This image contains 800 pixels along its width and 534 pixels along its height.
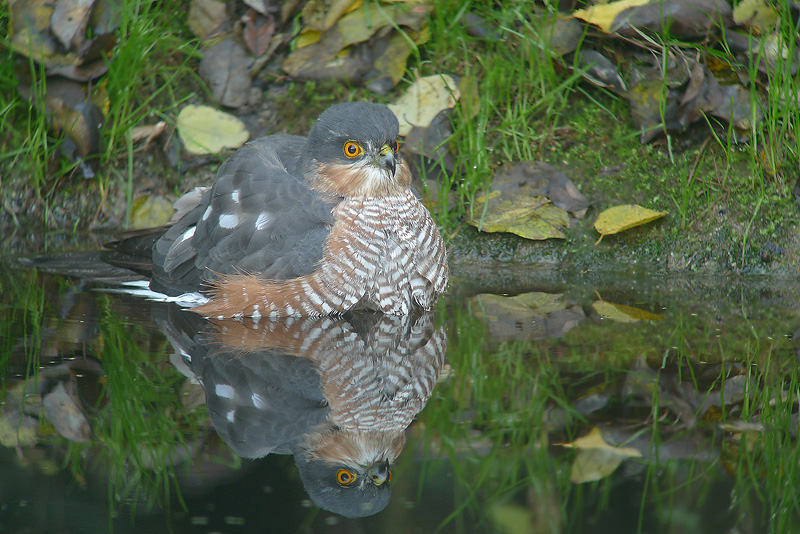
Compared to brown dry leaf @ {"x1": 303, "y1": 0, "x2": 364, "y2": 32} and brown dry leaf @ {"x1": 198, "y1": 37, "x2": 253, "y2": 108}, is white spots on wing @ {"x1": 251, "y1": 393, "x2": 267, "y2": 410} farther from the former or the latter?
brown dry leaf @ {"x1": 303, "y1": 0, "x2": 364, "y2": 32}

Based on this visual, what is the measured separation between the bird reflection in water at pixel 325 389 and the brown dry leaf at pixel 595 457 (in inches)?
23.3

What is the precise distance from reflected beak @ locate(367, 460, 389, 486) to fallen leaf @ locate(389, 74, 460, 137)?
3218 millimetres

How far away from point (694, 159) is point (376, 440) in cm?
351

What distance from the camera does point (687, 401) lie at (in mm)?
3084

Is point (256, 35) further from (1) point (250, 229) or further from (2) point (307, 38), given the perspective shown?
(1) point (250, 229)

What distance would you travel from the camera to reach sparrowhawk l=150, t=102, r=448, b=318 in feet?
13.5

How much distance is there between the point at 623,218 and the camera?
5148 millimetres

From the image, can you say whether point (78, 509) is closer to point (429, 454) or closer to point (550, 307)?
point (429, 454)

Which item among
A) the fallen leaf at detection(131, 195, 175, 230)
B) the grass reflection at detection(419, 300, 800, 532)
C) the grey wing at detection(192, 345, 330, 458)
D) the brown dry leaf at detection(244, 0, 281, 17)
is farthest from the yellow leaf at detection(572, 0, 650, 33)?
the grey wing at detection(192, 345, 330, 458)

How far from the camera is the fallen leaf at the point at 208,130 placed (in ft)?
17.9

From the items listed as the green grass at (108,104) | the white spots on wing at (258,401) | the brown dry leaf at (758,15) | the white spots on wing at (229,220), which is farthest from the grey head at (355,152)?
the brown dry leaf at (758,15)

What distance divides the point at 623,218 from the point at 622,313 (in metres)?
1.08

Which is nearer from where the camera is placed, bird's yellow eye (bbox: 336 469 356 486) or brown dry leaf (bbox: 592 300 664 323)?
bird's yellow eye (bbox: 336 469 356 486)

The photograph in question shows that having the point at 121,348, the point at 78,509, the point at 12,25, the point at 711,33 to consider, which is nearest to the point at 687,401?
the point at 78,509
